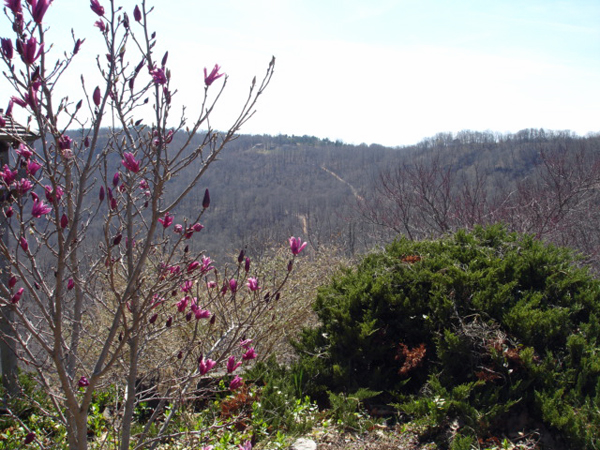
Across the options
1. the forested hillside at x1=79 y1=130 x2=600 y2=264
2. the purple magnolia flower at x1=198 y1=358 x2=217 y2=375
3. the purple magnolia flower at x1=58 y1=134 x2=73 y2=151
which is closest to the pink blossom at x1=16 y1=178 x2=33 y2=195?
the purple magnolia flower at x1=58 y1=134 x2=73 y2=151

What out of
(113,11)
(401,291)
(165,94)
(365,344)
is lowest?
(365,344)

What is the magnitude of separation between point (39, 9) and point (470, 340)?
293 centimetres

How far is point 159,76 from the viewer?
165 centimetres

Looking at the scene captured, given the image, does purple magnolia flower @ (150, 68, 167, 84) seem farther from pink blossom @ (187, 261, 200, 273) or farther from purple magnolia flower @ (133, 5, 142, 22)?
pink blossom @ (187, 261, 200, 273)

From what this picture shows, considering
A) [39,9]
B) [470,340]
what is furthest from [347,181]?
[39,9]

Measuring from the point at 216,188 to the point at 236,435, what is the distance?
5018 cm

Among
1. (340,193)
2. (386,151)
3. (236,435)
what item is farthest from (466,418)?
(386,151)

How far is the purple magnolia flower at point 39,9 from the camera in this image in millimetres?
1459

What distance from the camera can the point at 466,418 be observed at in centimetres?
290

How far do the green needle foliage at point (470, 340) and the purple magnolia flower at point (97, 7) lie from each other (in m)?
2.55

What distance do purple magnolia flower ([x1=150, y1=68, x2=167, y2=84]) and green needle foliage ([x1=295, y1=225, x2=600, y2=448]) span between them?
231 centimetres

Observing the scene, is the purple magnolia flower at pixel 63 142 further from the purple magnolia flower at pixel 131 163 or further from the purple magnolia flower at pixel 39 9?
the purple magnolia flower at pixel 39 9

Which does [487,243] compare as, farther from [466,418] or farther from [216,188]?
[216,188]

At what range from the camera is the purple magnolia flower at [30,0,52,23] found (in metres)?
1.46
